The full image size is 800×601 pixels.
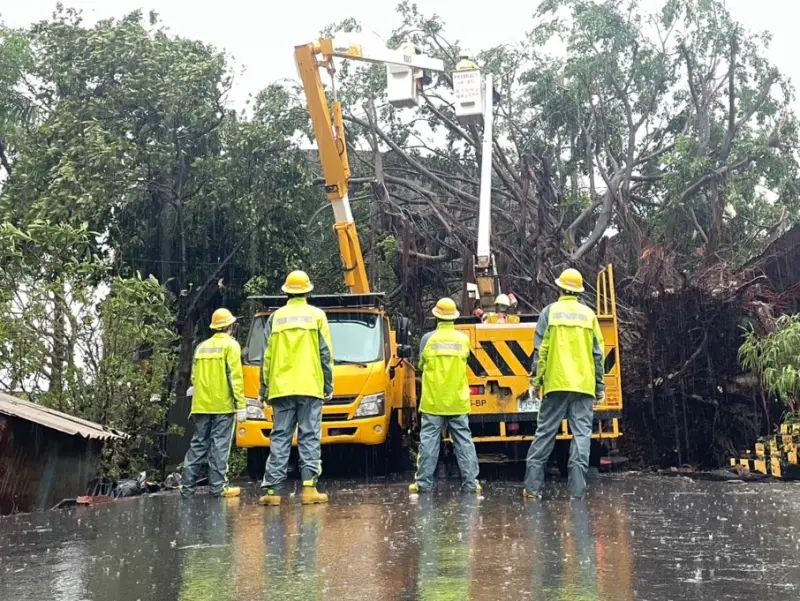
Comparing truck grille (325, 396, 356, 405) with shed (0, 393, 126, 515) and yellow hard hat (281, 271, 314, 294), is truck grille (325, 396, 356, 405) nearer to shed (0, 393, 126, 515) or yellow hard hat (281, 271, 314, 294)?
shed (0, 393, 126, 515)

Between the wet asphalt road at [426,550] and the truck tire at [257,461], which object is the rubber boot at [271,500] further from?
the truck tire at [257,461]

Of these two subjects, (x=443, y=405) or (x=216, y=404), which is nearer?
(x=443, y=405)

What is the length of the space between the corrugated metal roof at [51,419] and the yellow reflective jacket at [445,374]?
3534 millimetres

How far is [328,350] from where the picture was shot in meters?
8.77

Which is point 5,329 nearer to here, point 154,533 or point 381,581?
point 154,533

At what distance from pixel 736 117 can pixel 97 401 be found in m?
13.3

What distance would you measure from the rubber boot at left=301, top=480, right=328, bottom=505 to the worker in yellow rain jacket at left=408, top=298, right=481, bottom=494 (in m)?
1.00

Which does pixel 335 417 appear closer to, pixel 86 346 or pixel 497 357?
pixel 497 357

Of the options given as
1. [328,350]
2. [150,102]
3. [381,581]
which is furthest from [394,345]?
[150,102]

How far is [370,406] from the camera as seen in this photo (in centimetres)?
1146

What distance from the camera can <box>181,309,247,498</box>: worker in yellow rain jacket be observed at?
9.59 metres

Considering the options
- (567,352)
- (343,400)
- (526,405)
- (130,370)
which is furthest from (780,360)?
(130,370)

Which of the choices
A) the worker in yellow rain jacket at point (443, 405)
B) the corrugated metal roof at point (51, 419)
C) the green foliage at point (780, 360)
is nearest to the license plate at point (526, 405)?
the worker in yellow rain jacket at point (443, 405)

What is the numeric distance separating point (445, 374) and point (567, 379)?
1350 millimetres
